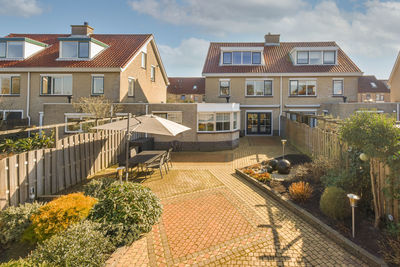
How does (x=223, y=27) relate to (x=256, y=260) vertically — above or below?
above

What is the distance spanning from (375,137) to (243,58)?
800 inches

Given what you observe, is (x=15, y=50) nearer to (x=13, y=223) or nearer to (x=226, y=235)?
(x=13, y=223)

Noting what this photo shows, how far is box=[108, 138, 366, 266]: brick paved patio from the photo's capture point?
4.49 meters

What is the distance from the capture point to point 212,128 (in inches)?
639

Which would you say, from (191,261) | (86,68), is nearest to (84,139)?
(191,261)

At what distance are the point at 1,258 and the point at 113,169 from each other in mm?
6365

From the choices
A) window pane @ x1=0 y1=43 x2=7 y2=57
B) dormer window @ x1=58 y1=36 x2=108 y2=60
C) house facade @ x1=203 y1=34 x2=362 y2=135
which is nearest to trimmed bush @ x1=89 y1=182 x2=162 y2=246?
dormer window @ x1=58 y1=36 x2=108 y2=60

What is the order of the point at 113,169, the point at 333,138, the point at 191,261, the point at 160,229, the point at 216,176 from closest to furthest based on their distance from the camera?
the point at 191,261 < the point at 160,229 < the point at 333,138 < the point at 216,176 < the point at 113,169

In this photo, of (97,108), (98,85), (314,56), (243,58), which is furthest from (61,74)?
(314,56)

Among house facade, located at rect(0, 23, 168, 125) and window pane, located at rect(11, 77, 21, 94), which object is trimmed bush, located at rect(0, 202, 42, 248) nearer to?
house facade, located at rect(0, 23, 168, 125)

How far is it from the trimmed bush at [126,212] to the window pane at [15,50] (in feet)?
69.5

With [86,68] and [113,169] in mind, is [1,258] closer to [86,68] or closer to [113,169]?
[113,169]

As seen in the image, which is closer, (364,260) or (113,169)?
(364,260)

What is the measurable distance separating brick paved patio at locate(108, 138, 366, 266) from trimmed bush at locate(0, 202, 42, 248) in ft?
7.50
